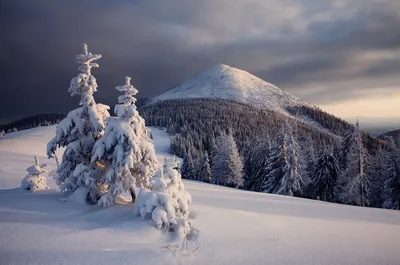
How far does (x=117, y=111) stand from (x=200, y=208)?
7.69m

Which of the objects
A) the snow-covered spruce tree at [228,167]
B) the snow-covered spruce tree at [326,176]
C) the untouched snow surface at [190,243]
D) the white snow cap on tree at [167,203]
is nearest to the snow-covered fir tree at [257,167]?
the snow-covered spruce tree at [228,167]

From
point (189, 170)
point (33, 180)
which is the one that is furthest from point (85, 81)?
point (189, 170)

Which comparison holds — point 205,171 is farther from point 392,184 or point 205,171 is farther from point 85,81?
point 85,81

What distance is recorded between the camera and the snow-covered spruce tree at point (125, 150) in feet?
43.3

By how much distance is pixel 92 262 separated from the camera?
30.3 ft

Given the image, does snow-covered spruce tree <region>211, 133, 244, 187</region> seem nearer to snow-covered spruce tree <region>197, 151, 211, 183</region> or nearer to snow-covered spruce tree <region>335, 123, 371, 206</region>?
snow-covered spruce tree <region>197, 151, 211, 183</region>

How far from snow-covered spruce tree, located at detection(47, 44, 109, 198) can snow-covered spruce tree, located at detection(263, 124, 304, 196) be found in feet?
98.5

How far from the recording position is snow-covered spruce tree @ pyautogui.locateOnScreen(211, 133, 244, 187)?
169 feet

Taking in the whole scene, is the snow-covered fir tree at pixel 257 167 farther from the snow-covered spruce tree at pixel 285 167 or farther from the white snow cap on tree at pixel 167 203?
the white snow cap on tree at pixel 167 203

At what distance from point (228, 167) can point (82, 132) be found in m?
39.9

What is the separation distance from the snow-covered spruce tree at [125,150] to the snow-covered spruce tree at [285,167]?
28.9m

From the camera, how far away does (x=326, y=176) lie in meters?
42.3

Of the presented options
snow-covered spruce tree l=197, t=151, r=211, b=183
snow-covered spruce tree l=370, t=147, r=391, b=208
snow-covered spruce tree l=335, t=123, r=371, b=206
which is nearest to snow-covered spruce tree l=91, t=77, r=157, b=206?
snow-covered spruce tree l=335, t=123, r=371, b=206

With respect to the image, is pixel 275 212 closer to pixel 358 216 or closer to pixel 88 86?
pixel 358 216
